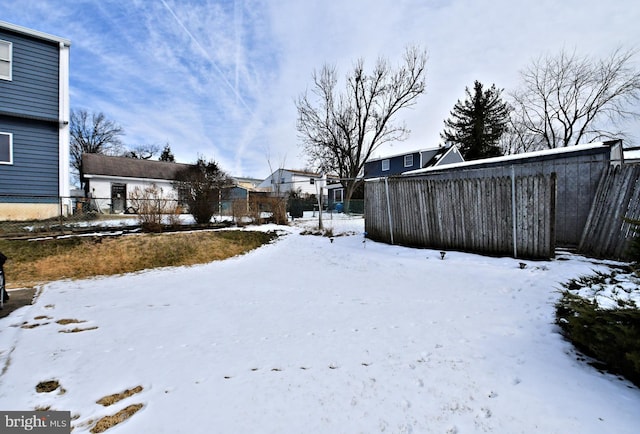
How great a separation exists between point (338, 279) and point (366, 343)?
117 inches

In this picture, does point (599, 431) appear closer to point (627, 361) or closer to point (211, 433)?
point (627, 361)

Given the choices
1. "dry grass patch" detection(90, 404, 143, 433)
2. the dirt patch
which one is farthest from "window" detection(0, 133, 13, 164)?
"dry grass patch" detection(90, 404, 143, 433)

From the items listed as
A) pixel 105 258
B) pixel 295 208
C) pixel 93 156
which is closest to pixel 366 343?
pixel 105 258

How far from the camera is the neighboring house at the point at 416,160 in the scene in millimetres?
27188

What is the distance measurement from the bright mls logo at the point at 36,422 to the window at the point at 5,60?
14.0 meters

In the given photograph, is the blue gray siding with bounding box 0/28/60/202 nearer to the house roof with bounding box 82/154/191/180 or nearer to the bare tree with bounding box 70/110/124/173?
the house roof with bounding box 82/154/191/180

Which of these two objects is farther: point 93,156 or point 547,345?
point 93,156

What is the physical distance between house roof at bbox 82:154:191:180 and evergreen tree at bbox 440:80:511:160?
3092 cm

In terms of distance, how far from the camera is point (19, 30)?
10312mm

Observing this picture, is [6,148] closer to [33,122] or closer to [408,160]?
[33,122]

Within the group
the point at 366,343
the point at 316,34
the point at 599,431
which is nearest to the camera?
the point at 599,431

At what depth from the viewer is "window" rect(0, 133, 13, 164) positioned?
34.1ft

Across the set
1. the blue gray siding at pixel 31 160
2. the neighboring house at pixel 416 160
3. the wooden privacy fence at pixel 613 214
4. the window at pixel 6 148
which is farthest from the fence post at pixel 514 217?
the neighboring house at pixel 416 160

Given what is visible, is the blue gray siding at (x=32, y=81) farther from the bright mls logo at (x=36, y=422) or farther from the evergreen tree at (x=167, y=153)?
the evergreen tree at (x=167, y=153)
